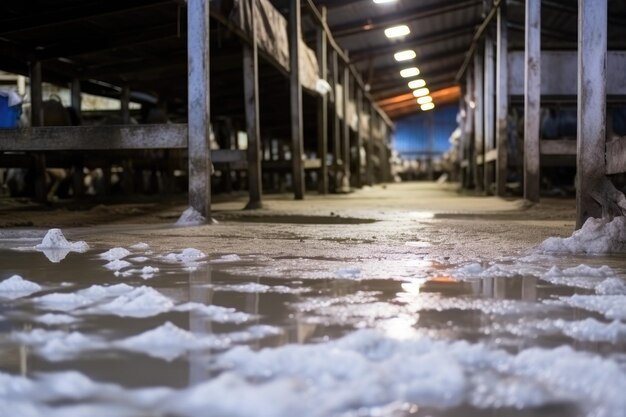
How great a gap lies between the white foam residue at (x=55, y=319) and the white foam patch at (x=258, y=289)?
660mm

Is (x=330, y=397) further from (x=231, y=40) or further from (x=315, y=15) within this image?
(x=315, y=15)

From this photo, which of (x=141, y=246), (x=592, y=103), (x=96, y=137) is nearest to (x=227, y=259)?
(x=141, y=246)

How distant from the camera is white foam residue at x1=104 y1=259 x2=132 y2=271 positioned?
3.09 m

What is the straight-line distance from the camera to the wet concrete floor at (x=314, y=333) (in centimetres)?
135

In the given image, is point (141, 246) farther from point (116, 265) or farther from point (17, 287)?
point (17, 287)

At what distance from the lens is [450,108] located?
42.5m

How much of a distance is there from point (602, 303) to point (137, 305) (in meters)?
1.66

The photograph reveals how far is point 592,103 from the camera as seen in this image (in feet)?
14.2

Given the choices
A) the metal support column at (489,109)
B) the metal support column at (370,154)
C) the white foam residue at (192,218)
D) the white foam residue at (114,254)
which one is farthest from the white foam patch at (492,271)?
the metal support column at (370,154)

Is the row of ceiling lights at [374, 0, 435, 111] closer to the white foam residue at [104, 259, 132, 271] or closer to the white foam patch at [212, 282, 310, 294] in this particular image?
the white foam residue at [104, 259, 132, 271]

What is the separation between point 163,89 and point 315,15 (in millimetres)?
3503

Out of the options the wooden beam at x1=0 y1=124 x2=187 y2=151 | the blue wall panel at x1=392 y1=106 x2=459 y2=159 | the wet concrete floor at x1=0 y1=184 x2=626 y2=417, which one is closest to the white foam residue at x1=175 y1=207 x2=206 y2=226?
the wooden beam at x1=0 y1=124 x2=187 y2=151

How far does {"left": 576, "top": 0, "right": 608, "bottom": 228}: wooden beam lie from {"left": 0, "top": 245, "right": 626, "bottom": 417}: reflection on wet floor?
1.71 metres

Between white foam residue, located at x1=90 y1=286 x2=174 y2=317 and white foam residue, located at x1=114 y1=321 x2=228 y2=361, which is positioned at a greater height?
white foam residue, located at x1=90 y1=286 x2=174 y2=317
